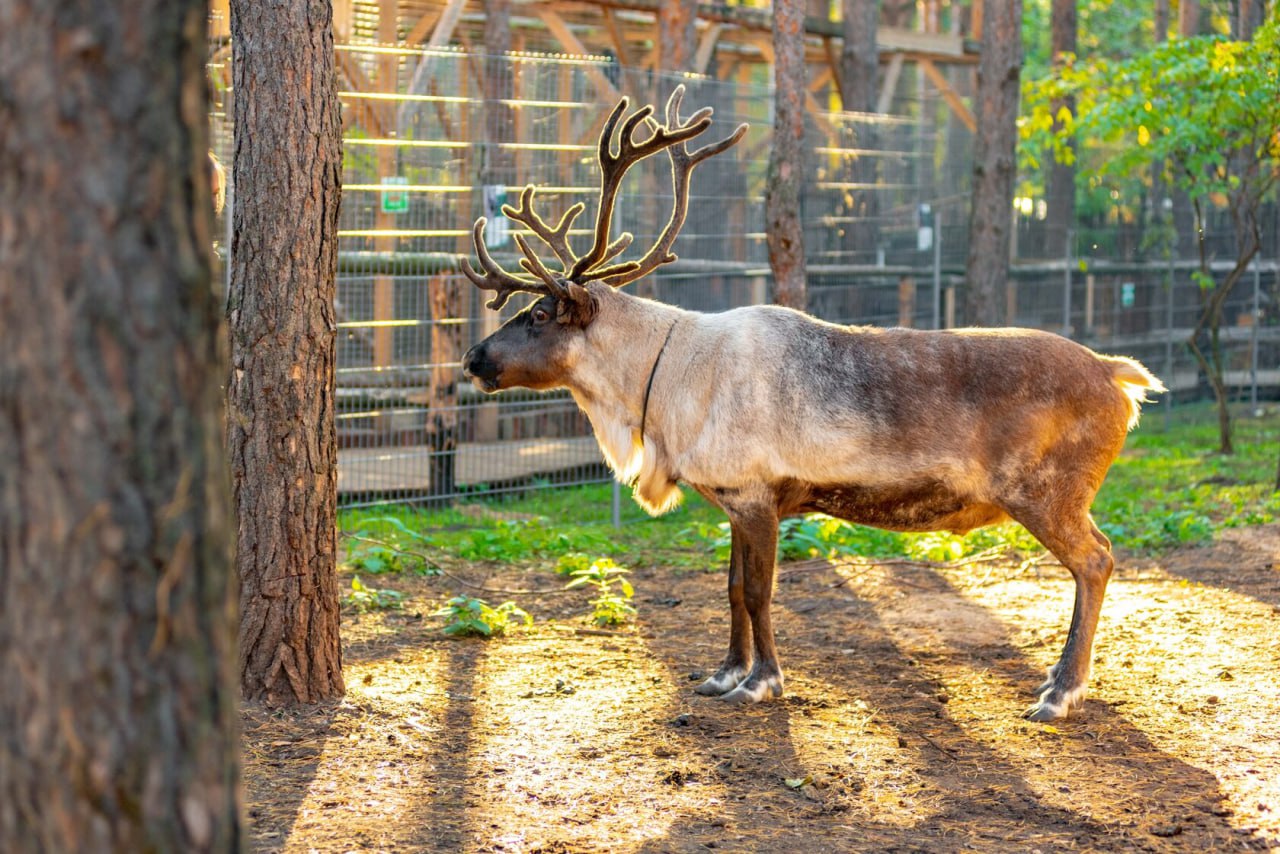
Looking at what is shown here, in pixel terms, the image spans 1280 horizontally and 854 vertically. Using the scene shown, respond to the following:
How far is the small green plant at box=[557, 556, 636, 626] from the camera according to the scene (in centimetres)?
692

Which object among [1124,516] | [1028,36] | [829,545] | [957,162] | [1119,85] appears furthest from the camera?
[1028,36]

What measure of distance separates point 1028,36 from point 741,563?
31372 millimetres

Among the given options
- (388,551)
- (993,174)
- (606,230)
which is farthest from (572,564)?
(993,174)

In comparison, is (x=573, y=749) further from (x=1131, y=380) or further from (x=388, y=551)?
(x=388, y=551)

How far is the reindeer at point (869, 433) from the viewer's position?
5.57m

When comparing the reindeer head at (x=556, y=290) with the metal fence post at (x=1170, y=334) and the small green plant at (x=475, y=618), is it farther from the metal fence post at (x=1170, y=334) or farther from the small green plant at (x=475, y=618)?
the metal fence post at (x=1170, y=334)

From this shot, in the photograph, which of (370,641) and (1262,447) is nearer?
(370,641)

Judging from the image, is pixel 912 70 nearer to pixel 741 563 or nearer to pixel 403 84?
pixel 403 84

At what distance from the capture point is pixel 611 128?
6.11 m

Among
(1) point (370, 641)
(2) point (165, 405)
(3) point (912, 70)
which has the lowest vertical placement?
(1) point (370, 641)

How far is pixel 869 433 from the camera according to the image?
18.4ft

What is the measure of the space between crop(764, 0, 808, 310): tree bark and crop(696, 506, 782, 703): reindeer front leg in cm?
436

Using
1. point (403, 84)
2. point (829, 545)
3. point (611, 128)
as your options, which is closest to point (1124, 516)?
point (829, 545)

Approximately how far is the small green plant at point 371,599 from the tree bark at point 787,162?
3.98m
